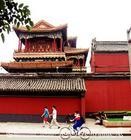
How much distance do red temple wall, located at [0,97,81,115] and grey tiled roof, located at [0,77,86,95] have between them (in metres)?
0.77

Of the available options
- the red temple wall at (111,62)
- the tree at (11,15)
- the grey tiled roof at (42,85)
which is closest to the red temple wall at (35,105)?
the grey tiled roof at (42,85)

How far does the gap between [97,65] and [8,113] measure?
14276 mm

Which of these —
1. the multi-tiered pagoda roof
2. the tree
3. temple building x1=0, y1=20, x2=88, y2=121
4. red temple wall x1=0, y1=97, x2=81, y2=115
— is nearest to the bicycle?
temple building x1=0, y1=20, x2=88, y2=121

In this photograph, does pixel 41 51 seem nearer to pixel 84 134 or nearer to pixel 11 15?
pixel 84 134

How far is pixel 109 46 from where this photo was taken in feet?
138

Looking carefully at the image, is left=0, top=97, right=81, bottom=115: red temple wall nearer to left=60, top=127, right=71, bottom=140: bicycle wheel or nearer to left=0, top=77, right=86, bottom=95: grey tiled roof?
left=0, top=77, right=86, bottom=95: grey tiled roof

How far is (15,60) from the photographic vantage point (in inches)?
1529

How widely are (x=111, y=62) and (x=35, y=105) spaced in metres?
14.0

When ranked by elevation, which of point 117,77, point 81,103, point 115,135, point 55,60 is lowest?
point 115,135

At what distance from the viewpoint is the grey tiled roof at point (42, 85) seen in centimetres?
2742

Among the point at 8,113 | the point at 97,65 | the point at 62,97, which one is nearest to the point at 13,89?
the point at 8,113

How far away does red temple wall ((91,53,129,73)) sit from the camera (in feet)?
126

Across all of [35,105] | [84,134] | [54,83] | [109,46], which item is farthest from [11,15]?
[109,46]

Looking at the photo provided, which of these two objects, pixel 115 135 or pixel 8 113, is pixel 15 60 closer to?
pixel 8 113
